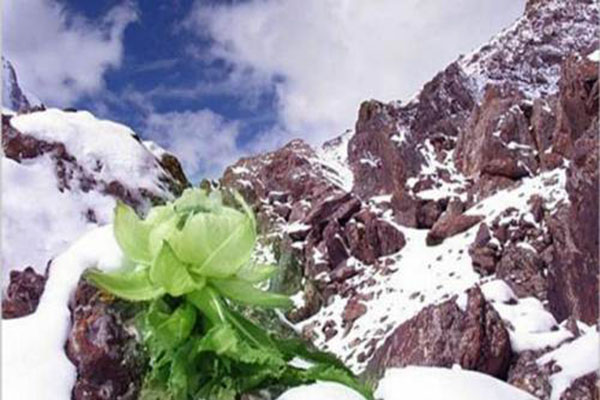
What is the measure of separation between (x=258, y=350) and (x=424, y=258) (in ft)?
186

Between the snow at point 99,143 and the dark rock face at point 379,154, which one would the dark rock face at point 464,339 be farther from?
the dark rock face at point 379,154

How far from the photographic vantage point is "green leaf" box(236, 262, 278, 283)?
2.82ft

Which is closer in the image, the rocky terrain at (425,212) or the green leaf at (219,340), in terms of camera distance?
the green leaf at (219,340)

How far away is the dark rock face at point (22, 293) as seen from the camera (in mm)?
2895

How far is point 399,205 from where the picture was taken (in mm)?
61656

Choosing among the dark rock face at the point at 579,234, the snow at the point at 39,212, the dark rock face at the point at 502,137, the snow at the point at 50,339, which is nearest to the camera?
the snow at the point at 50,339

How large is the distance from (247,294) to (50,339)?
6.58 feet

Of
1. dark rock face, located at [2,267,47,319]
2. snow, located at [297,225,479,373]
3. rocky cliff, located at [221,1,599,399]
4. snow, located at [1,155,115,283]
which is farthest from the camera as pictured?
snow, located at [297,225,479,373]

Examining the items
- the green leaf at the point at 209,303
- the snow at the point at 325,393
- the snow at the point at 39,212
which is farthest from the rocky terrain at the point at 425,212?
the snow at the point at 325,393

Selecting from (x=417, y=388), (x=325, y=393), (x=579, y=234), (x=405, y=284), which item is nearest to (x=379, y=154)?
(x=405, y=284)

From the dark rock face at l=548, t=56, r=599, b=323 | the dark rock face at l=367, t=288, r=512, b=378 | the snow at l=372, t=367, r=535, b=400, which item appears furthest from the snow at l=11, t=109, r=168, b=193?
the dark rock face at l=548, t=56, r=599, b=323

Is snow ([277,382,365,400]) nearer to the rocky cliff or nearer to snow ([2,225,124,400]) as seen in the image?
snow ([2,225,124,400])

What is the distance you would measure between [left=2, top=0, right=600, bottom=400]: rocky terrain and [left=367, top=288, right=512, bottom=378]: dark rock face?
58 millimetres

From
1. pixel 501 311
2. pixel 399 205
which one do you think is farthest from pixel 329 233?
pixel 501 311
